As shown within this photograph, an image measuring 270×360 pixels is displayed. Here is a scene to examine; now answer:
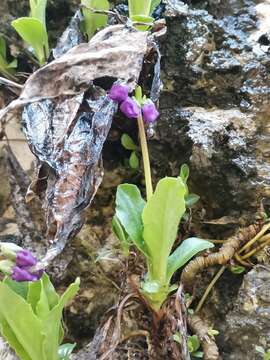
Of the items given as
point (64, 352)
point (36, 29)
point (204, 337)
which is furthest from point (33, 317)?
point (36, 29)

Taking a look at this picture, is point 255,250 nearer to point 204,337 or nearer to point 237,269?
point 237,269

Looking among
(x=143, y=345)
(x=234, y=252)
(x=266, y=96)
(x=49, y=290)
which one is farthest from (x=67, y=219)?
(x=266, y=96)

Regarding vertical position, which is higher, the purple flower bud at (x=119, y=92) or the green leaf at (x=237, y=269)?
the purple flower bud at (x=119, y=92)

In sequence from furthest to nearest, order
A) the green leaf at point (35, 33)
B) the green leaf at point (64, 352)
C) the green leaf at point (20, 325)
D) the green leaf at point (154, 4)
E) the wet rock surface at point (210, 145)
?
the green leaf at point (154, 4)
the green leaf at point (35, 33)
the wet rock surface at point (210, 145)
the green leaf at point (64, 352)
the green leaf at point (20, 325)

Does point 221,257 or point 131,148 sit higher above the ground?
point 131,148

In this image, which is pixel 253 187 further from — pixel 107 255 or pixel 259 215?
pixel 107 255

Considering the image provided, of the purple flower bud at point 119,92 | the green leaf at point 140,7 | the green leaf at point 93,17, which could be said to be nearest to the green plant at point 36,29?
the green leaf at point 93,17

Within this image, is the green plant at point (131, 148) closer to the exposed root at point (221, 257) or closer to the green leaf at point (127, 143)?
the green leaf at point (127, 143)
